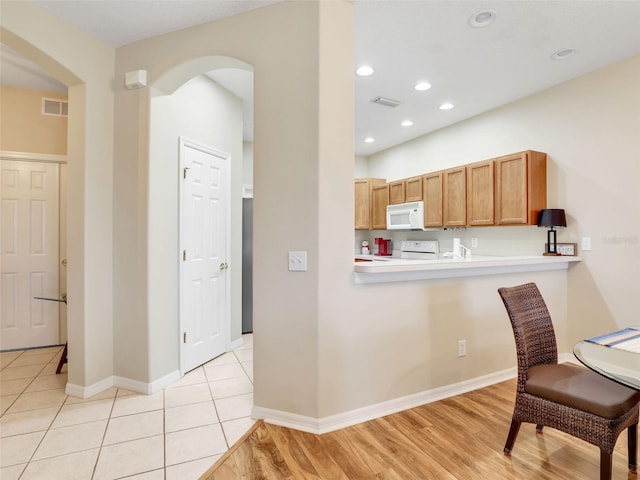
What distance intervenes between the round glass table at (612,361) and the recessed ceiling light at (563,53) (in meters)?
2.49

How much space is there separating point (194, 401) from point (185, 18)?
9.15ft

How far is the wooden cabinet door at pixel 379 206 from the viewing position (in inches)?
219

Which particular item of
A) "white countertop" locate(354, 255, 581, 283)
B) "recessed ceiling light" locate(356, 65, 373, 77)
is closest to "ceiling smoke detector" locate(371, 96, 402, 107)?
"recessed ceiling light" locate(356, 65, 373, 77)

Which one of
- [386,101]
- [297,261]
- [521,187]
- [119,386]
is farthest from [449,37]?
[119,386]

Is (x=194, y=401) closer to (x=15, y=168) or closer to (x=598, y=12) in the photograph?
(x=15, y=168)

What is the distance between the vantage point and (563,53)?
111 inches

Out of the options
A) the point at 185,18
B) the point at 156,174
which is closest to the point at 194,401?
the point at 156,174

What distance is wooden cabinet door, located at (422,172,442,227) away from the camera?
444 centimetres

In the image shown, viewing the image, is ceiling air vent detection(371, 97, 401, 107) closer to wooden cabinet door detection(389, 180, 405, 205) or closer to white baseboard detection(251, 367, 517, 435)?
wooden cabinet door detection(389, 180, 405, 205)

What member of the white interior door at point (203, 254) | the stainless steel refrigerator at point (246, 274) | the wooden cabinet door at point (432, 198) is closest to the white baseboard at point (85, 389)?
the white interior door at point (203, 254)

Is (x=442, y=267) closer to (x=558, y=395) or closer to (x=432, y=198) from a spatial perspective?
(x=558, y=395)

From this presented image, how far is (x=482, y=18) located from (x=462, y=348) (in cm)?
244

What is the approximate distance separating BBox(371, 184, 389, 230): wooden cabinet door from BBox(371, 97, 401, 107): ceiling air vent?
172 cm

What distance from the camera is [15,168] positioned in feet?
11.7
